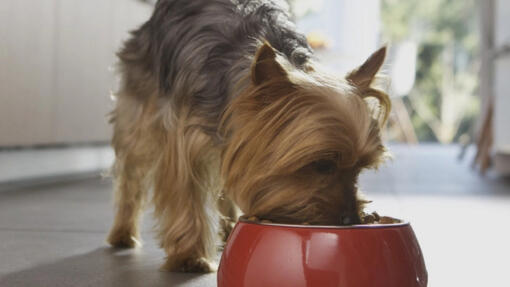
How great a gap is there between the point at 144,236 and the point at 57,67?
2.13 meters

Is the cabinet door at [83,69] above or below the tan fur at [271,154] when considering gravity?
below

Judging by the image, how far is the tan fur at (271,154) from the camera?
1.78 meters

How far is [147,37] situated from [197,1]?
0.25 meters

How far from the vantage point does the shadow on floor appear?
1.87 m

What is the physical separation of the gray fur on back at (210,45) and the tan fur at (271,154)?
2.2 inches

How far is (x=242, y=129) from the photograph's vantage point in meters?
1.89

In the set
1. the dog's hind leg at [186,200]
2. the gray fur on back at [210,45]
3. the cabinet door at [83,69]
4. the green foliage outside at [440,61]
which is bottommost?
the green foliage outside at [440,61]

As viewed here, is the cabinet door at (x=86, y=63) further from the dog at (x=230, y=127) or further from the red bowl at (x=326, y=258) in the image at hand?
the red bowl at (x=326, y=258)

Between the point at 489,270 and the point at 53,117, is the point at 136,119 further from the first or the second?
the point at 53,117

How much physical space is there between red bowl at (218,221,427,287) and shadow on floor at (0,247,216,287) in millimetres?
455

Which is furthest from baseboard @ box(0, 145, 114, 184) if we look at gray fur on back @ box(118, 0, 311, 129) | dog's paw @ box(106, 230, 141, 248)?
gray fur on back @ box(118, 0, 311, 129)

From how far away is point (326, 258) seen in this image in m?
1.44

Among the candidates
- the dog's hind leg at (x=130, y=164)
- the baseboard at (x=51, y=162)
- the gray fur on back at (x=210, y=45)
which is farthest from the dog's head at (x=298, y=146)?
the baseboard at (x=51, y=162)

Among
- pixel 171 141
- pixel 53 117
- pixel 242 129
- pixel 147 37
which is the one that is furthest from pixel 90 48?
pixel 242 129
